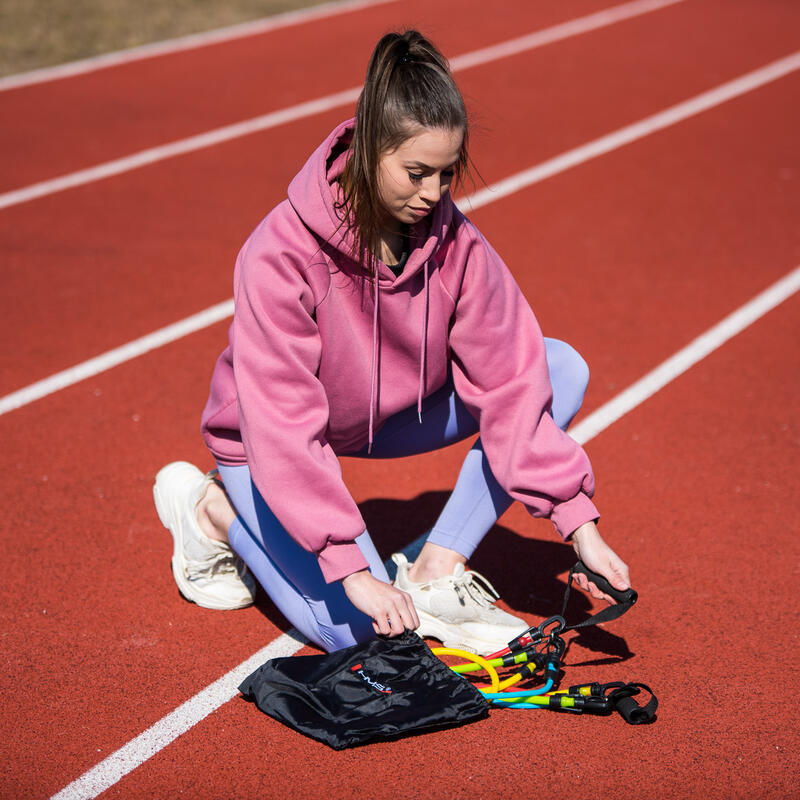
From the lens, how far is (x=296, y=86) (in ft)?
31.0

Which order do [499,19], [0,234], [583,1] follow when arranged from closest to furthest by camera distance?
[0,234]
[499,19]
[583,1]

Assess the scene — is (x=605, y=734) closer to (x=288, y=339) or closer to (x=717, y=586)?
(x=717, y=586)

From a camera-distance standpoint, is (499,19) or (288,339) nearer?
(288,339)

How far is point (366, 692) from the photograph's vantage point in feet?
8.72

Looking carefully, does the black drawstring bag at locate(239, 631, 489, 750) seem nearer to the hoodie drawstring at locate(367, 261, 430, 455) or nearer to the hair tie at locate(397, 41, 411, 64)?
the hoodie drawstring at locate(367, 261, 430, 455)

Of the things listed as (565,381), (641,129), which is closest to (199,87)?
(641,129)

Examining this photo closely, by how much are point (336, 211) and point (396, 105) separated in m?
0.31

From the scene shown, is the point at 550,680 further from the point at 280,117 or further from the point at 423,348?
the point at 280,117

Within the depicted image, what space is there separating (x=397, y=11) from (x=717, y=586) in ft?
33.4

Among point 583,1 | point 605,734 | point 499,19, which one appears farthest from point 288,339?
point 583,1

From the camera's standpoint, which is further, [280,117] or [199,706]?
[280,117]

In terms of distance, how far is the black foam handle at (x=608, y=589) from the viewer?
2.61 meters

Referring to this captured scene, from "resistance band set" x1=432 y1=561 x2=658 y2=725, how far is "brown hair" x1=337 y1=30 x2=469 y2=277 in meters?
1.11

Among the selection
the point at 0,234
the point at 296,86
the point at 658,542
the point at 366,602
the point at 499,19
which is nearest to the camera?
the point at 366,602
